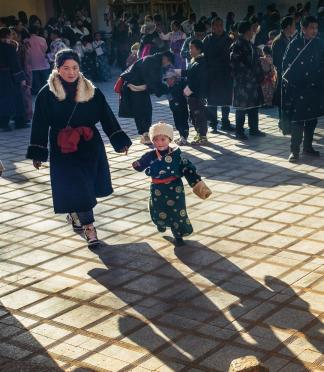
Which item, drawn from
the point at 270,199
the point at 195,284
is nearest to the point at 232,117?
the point at 270,199

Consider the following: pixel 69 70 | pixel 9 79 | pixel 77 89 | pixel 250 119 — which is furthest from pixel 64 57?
pixel 9 79

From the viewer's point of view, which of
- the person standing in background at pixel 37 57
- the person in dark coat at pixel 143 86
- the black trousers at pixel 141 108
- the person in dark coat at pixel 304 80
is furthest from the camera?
the person standing in background at pixel 37 57

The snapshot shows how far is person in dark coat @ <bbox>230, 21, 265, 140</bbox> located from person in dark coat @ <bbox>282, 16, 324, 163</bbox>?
1.42 meters

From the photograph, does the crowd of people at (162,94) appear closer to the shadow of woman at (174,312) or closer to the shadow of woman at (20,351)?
the shadow of woman at (174,312)

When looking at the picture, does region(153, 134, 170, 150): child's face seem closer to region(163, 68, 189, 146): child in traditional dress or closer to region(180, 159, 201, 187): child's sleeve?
region(180, 159, 201, 187): child's sleeve

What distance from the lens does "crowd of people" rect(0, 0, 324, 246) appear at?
6.97 m

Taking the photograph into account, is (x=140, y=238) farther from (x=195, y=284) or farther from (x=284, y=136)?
(x=284, y=136)

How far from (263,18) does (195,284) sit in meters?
14.2

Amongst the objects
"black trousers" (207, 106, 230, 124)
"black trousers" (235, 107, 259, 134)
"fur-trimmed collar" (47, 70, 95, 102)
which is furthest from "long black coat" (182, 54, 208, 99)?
"fur-trimmed collar" (47, 70, 95, 102)

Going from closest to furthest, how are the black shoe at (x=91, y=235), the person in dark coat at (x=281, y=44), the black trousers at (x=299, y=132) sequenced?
1. the black shoe at (x=91, y=235)
2. the black trousers at (x=299, y=132)
3. the person in dark coat at (x=281, y=44)

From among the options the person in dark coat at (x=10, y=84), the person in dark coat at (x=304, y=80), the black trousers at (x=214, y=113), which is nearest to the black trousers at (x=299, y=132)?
the person in dark coat at (x=304, y=80)

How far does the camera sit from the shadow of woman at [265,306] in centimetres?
507

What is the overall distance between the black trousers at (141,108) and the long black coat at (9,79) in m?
2.64

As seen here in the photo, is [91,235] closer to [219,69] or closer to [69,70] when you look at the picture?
[69,70]
